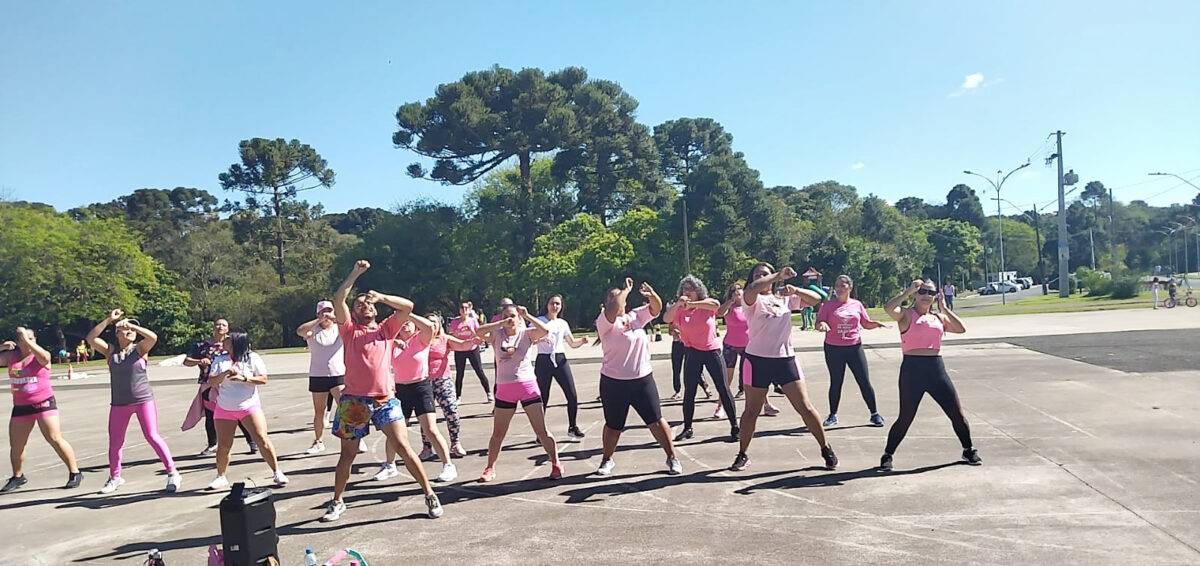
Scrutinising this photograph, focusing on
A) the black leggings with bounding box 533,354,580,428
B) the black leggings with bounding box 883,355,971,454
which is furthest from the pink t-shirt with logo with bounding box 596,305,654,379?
the black leggings with bounding box 883,355,971,454

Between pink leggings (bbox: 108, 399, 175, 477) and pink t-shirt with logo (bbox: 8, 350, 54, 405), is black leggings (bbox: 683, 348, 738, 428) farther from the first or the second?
pink t-shirt with logo (bbox: 8, 350, 54, 405)

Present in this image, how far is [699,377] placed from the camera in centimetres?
930

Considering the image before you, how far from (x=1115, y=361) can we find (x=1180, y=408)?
19.0 feet

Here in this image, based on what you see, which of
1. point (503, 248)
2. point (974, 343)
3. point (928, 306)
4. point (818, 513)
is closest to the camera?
point (818, 513)

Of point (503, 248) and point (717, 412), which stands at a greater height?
point (503, 248)

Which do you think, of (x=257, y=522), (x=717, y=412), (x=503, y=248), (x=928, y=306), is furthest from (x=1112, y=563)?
(x=503, y=248)

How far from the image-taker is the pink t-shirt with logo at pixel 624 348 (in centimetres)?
722

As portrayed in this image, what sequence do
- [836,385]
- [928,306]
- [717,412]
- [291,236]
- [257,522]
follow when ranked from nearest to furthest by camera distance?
[257,522] < [928,306] < [836,385] < [717,412] < [291,236]

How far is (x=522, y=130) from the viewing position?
5150 centimetres

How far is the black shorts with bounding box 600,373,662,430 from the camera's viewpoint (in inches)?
283

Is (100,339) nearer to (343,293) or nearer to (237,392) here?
(237,392)

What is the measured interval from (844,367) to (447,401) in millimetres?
4841

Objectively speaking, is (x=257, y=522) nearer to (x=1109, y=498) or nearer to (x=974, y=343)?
(x=1109, y=498)

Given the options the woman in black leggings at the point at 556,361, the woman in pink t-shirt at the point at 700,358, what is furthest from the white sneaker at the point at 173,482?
the woman in pink t-shirt at the point at 700,358
